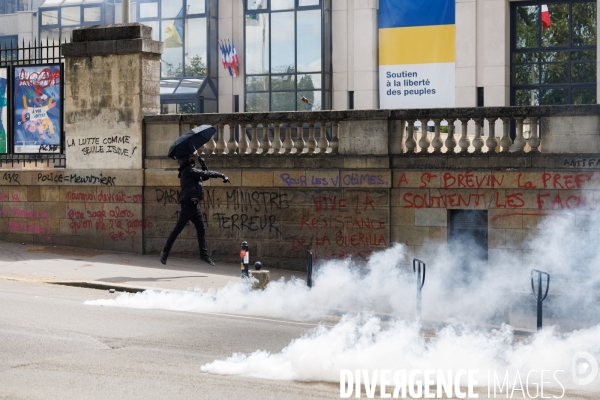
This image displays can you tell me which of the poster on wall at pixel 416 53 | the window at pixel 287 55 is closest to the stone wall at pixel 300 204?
the poster on wall at pixel 416 53

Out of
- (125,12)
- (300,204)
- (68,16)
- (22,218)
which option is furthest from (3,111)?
(68,16)

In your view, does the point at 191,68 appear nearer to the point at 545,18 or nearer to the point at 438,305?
the point at 545,18

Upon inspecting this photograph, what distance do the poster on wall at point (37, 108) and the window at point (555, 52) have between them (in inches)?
764

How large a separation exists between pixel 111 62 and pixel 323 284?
21.9ft

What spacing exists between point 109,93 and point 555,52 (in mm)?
19543

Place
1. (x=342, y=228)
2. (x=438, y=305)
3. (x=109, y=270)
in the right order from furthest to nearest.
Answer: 1. (x=342, y=228)
2. (x=109, y=270)
3. (x=438, y=305)

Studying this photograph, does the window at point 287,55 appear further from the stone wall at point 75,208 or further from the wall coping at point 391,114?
the wall coping at point 391,114

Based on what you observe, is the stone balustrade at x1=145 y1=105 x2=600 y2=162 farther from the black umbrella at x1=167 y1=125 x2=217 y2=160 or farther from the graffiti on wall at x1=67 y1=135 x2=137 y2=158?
the black umbrella at x1=167 y1=125 x2=217 y2=160

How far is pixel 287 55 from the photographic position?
3647 centimetres

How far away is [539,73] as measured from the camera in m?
32.1

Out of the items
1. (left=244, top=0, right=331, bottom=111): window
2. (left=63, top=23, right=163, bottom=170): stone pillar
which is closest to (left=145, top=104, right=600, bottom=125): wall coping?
(left=63, top=23, right=163, bottom=170): stone pillar

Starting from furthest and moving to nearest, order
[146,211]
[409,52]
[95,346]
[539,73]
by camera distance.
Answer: [409,52] → [539,73] → [146,211] → [95,346]

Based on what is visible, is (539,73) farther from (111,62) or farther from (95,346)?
(95,346)

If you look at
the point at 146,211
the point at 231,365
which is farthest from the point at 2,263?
the point at 231,365
